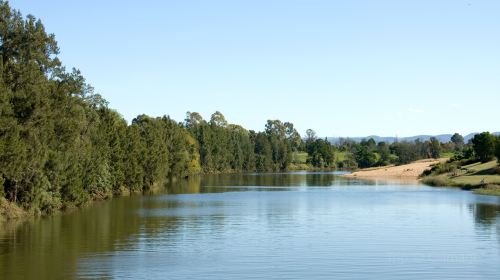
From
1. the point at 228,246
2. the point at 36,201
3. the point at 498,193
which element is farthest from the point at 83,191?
the point at 498,193

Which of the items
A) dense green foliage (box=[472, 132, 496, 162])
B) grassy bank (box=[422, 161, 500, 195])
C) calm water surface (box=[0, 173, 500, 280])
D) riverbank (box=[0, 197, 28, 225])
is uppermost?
dense green foliage (box=[472, 132, 496, 162])

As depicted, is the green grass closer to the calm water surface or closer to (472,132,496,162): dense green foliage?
the calm water surface

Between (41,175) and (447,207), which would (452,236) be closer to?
(447,207)

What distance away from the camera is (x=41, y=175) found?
59.5 meters

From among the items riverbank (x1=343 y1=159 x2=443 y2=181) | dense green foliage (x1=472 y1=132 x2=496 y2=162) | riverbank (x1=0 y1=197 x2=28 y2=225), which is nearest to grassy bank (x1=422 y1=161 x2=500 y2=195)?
dense green foliage (x1=472 y1=132 x2=496 y2=162)

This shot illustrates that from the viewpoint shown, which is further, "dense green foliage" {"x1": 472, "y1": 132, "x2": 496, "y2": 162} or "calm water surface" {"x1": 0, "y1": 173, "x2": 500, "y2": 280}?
"dense green foliage" {"x1": 472, "y1": 132, "x2": 496, "y2": 162}

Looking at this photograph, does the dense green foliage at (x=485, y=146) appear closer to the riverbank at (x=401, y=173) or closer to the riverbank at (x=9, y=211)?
the riverbank at (x=401, y=173)

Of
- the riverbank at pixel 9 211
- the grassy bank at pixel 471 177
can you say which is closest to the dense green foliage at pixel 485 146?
the grassy bank at pixel 471 177

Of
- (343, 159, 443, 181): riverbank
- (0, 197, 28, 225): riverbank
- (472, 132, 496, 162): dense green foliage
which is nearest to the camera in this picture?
(0, 197, 28, 225): riverbank

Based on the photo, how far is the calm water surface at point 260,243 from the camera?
111ft

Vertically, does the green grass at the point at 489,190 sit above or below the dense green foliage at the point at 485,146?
below

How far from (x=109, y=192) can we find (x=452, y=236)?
55.1 meters

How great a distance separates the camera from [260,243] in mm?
43938

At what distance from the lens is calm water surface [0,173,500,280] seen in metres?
33.7
